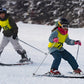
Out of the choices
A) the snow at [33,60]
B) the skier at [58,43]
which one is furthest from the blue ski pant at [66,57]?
the snow at [33,60]

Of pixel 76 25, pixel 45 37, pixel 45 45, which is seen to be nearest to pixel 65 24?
pixel 45 45

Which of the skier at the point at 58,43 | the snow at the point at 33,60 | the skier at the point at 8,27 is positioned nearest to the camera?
the snow at the point at 33,60

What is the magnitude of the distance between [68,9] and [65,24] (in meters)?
17.8

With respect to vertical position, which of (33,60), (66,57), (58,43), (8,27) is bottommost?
(33,60)

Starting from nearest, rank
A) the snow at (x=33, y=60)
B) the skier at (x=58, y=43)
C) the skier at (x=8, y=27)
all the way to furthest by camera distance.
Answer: the snow at (x=33, y=60) → the skier at (x=58, y=43) → the skier at (x=8, y=27)

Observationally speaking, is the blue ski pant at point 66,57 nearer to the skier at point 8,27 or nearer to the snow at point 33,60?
the snow at point 33,60

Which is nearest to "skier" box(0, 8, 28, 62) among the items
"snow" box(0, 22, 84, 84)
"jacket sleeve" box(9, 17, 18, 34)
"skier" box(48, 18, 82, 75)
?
"jacket sleeve" box(9, 17, 18, 34)

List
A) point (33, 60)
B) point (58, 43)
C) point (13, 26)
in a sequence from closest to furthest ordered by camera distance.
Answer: point (58, 43) → point (13, 26) → point (33, 60)

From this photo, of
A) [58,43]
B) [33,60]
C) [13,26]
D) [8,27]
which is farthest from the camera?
[33,60]

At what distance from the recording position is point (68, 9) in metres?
22.3

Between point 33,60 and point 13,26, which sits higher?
point 13,26

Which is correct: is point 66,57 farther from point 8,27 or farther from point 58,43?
point 8,27

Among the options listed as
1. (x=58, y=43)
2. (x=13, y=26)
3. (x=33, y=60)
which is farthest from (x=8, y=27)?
(x=58, y=43)

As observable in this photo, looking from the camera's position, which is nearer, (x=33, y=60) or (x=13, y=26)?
(x=13, y=26)
